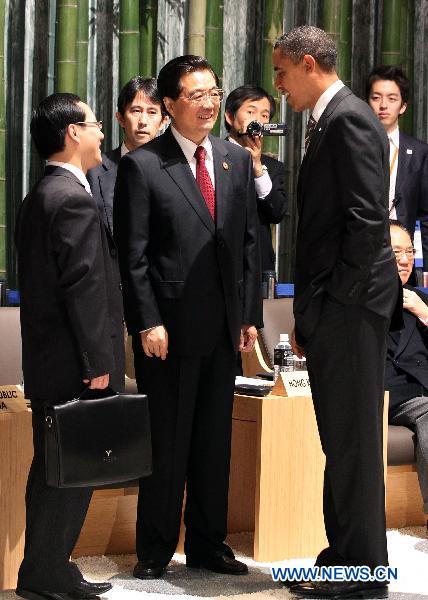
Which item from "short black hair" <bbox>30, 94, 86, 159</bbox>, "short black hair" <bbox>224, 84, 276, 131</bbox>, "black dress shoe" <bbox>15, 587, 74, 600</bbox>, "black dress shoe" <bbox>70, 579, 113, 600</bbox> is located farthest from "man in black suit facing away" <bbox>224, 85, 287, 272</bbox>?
"black dress shoe" <bbox>15, 587, 74, 600</bbox>

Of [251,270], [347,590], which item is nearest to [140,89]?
[251,270]

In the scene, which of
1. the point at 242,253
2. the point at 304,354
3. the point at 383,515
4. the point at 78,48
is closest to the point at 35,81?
the point at 78,48

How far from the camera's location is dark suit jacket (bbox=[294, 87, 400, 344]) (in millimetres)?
3162

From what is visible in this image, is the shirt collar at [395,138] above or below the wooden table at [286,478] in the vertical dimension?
above

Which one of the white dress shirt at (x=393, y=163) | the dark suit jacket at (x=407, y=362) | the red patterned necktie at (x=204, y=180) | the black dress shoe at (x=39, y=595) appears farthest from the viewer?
the white dress shirt at (x=393, y=163)

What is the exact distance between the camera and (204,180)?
364 centimetres

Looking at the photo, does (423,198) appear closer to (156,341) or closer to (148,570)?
(156,341)

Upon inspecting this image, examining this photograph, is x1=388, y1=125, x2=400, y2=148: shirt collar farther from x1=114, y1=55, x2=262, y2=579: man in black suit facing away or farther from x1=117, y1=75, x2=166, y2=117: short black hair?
x1=114, y1=55, x2=262, y2=579: man in black suit facing away

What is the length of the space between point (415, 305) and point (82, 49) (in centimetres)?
193

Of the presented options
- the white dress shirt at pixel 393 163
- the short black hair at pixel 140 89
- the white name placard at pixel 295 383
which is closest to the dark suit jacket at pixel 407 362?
the white name placard at pixel 295 383

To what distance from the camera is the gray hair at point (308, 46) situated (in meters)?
3.29

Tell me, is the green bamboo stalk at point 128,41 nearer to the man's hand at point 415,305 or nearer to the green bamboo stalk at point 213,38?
the green bamboo stalk at point 213,38

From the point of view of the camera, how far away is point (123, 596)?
3398mm

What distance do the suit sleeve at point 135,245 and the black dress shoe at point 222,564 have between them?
0.72 metres
